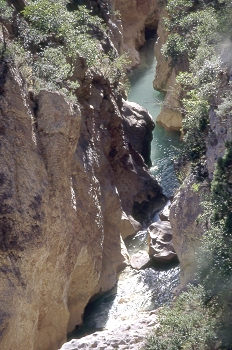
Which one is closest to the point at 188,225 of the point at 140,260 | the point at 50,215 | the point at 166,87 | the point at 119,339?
the point at 50,215

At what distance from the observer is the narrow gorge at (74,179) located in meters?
14.7

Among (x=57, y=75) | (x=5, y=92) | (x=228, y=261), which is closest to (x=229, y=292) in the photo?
(x=228, y=261)

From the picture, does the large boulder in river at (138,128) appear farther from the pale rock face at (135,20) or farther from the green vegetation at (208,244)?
the pale rock face at (135,20)

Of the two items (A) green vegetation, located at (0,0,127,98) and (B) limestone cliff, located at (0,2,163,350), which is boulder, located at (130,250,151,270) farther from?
(A) green vegetation, located at (0,0,127,98)

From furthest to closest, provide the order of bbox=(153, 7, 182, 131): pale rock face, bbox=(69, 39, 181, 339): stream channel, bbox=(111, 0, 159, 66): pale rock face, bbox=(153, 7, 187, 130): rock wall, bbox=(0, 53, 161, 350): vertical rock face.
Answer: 1. bbox=(111, 0, 159, 66): pale rock face
2. bbox=(153, 7, 182, 131): pale rock face
3. bbox=(153, 7, 187, 130): rock wall
4. bbox=(69, 39, 181, 339): stream channel
5. bbox=(0, 53, 161, 350): vertical rock face

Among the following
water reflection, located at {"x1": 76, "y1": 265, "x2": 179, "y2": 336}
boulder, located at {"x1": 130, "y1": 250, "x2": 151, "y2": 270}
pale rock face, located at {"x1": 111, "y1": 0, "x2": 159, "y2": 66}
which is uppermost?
pale rock face, located at {"x1": 111, "y1": 0, "x2": 159, "y2": 66}

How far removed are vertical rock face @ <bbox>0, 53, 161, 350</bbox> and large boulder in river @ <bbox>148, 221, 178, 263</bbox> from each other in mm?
1395

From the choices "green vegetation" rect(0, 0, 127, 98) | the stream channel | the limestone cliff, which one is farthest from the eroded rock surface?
"green vegetation" rect(0, 0, 127, 98)

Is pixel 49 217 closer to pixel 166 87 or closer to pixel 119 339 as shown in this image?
pixel 119 339

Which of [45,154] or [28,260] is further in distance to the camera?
[45,154]

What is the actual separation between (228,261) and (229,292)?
2.24 ft

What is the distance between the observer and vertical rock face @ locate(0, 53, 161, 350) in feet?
49.3

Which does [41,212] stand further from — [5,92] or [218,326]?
[218,326]

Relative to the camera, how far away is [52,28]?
2078cm
